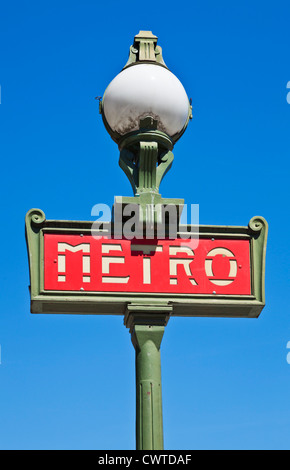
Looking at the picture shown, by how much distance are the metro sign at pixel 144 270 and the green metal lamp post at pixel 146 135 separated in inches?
10.4

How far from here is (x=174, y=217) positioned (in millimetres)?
12008

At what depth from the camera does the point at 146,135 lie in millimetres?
12086

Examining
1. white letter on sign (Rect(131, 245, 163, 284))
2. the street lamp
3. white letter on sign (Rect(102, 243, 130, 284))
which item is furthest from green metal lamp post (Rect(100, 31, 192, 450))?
white letter on sign (Rect(102, 243, 130, 284))

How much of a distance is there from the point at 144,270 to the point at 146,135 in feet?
4.89

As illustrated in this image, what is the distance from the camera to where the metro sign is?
1170 centimetres

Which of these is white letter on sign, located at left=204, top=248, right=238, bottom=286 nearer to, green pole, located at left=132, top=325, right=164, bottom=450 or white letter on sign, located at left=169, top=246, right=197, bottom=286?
white letter on sign, located at left=169, top=246, right=197, bottom=286

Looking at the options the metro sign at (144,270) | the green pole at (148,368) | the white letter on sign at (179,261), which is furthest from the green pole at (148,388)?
the white letter on sign at (179,261)

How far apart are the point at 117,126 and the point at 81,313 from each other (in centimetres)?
211

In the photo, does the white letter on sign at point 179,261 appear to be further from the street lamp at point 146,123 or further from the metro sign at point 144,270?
the street lamp at point 146,123

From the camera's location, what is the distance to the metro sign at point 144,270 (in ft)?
38.4
